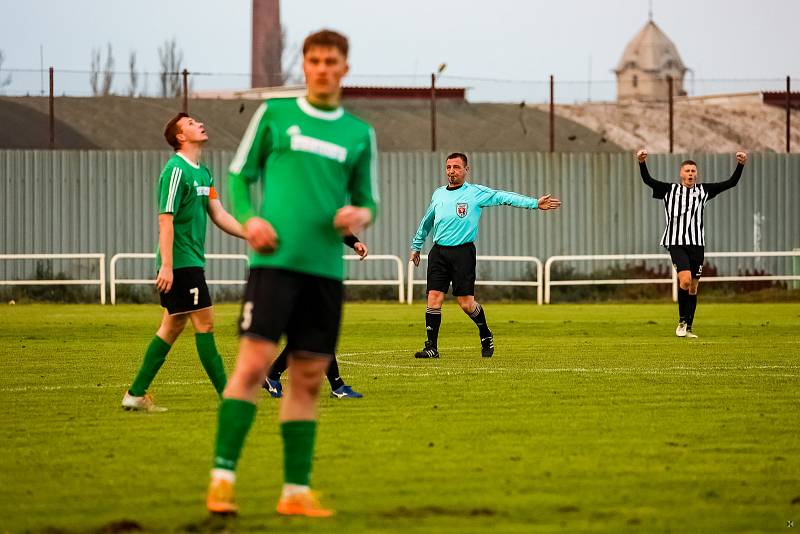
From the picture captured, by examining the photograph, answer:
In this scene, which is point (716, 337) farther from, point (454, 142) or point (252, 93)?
point (252, 93)

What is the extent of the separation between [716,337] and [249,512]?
561 inches

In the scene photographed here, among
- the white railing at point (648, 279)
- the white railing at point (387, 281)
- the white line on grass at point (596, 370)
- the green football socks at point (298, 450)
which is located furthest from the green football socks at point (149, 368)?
the white railing at point (648, 279)

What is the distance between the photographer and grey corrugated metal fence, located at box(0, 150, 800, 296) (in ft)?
107

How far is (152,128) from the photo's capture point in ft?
136

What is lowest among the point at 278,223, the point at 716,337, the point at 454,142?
the point at 716,337

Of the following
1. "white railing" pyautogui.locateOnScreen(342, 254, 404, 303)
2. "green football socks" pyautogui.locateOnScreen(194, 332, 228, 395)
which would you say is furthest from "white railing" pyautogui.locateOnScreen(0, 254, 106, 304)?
"green football socks" pyautogui.locateOnScreen(194, 332, 228, 395)

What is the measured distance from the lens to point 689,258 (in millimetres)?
20094

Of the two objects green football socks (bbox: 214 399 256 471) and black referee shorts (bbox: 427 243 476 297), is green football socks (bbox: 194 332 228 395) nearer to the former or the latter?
green football socks (bbox: 214 399 256 471)

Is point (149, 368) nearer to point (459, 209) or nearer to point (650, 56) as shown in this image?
point (459, 209)

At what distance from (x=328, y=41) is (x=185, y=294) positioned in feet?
14.5

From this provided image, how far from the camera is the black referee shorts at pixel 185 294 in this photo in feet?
35.0

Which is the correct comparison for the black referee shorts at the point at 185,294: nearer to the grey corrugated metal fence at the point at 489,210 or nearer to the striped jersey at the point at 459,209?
the striped jersey at the point at 459,209

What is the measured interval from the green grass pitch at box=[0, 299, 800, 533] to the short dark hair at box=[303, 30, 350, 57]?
224 centimetres

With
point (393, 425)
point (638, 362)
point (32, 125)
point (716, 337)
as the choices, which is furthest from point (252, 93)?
point (393, 425)
